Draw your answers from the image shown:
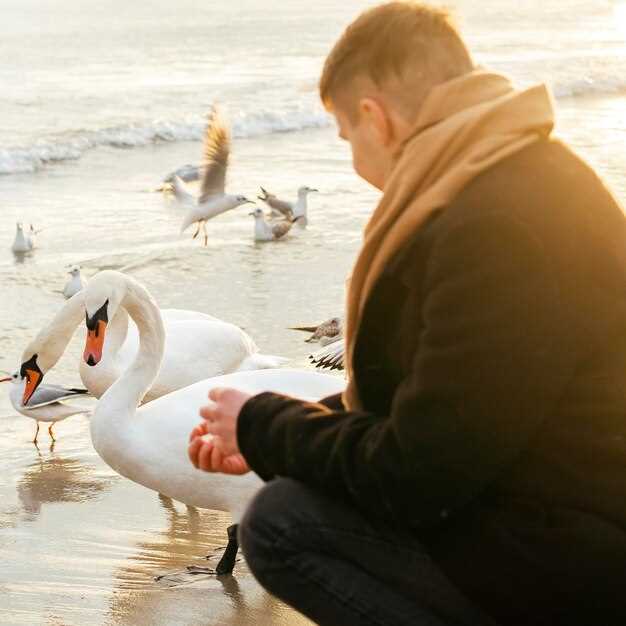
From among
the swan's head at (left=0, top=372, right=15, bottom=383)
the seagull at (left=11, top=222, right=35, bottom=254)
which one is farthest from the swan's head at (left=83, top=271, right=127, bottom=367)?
the seagull at (left=11, top=222, right=35, bottom=254)

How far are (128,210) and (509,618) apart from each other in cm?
1121

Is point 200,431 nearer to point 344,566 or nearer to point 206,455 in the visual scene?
point 206,455

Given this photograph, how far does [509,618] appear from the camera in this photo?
239cm

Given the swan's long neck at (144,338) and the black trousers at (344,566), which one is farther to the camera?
the swan's long neck at (144,338)

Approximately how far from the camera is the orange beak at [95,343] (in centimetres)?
522

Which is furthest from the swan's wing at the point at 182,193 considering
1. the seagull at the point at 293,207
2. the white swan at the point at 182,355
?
the white swan at the point at 182,355

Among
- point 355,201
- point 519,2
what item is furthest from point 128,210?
point 519,2

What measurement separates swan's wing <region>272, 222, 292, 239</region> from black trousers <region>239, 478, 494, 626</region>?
8703 mm

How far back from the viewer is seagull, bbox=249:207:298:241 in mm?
11266

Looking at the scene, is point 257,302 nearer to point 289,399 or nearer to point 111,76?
point 289,399

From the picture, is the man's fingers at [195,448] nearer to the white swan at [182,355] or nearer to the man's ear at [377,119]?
the man's ear at [377,119]

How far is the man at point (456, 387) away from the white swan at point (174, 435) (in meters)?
2.03

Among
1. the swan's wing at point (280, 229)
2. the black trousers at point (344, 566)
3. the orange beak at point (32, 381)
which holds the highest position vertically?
the black trousers at point (344, 566)

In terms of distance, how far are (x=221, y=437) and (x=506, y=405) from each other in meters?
0.60
